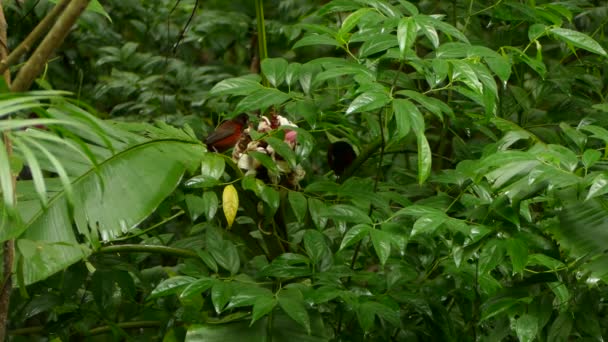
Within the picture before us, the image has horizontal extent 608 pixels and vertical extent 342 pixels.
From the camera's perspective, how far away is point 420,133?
142 cm

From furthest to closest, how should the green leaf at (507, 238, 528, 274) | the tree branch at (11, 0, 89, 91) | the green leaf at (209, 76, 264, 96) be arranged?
the green leaf at (209, 76, 264, 96) → the green leaf at (507, 238, 528, 274) → the tree branch at (11, 0, 89, 91)

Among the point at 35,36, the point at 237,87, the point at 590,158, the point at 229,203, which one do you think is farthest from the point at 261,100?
the point at 590,158

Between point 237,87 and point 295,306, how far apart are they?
42 centimetres

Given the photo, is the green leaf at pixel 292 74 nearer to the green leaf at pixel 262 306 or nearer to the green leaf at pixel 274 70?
the green leaf at pixel 274 70

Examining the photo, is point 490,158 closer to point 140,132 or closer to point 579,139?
point 579,139

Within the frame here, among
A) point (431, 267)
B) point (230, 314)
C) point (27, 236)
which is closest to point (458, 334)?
point (431, 267)

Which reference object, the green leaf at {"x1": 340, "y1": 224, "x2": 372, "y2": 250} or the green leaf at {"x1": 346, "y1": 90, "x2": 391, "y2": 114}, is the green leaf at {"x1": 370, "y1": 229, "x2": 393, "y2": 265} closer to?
the green leaf at {"x1": 340, "y1": 224, "x2": 372, "y2": 250}

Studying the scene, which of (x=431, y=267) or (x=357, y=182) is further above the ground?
(x=357, y=182)

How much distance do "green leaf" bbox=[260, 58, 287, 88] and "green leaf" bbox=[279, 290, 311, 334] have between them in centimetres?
39

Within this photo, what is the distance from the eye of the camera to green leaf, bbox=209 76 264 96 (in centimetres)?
165

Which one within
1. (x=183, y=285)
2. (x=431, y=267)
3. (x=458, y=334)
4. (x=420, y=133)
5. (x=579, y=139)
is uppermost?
(x=420, y=133)

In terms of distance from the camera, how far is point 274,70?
1.70 m

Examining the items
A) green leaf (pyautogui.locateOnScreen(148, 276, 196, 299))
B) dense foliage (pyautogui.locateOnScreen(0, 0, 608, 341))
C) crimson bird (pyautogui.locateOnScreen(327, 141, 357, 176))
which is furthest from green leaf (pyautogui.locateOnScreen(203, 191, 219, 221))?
crimson bird (pyautogui.locateOnScreen(327, 141, 357, 176))

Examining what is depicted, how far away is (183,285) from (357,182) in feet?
1.25
